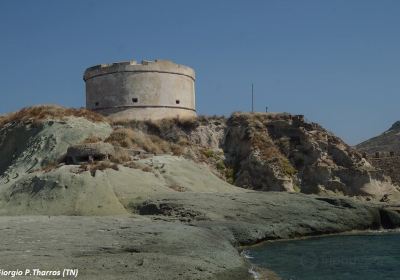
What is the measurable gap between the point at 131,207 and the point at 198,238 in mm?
6953

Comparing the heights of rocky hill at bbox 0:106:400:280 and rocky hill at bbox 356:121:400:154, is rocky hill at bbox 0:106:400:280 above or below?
below

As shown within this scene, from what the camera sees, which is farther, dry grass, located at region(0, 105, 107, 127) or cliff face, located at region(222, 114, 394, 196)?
cliff face, located at region(222, 114, 394, 196)

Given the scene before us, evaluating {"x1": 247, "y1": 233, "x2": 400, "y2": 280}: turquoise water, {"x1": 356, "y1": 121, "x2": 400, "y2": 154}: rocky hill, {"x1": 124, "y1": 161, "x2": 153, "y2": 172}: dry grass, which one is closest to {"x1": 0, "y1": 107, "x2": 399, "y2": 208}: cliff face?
{"x1": 124, "y1": 161, "x2": 153, "y2": 172}: dry grass

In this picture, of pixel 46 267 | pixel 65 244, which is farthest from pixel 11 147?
pixel 46 267

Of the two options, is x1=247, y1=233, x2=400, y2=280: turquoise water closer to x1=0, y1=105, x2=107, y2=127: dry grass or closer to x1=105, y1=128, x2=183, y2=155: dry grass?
x1=105, y1=128, x2=183, y2=155: dry grass

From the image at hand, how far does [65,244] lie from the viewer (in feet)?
50.7

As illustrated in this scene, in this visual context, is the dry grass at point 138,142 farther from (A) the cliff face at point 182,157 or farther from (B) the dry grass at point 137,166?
(B) the dry grass at point 137,166

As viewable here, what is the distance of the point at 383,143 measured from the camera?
6988cm

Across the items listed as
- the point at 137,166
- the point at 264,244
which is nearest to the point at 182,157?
the point at 137,166

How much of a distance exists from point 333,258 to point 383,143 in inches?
2143

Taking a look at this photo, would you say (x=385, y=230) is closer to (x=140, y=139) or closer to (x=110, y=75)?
(x=140, y=139)

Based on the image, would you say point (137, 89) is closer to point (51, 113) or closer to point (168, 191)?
point (51, 113)

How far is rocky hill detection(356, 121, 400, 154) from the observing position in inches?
2503

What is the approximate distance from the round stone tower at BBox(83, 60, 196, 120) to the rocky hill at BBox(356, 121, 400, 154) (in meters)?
29.7
